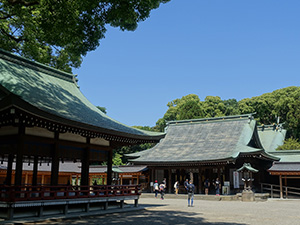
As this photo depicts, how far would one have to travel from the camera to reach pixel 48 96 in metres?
16.3

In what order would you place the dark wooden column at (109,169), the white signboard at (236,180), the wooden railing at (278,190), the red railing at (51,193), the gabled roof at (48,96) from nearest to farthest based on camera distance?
the red railing at (51,193)
the gabled roof at (48,96)
the dark wooden column at (109,169)
the white signboard at (236,180)
the wooden railing at (278,190)

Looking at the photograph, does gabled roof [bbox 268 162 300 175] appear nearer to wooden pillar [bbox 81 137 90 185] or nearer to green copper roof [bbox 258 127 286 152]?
green copper roof [bbox 258 127 286 152]

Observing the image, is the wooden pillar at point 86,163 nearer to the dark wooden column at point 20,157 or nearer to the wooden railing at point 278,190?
the dark wooden column at point 20,157

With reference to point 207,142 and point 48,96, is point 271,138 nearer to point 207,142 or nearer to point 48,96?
point 207,142

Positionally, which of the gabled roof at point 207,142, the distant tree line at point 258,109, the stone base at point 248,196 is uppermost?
the distant tree line at point 258,109

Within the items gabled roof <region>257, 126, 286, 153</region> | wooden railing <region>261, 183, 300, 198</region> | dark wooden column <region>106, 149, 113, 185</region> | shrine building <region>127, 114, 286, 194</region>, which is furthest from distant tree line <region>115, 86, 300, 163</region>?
dark wooden column <region>106, 149, 113, 185</region>

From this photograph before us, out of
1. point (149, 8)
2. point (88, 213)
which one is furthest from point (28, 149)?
point (149, 8)

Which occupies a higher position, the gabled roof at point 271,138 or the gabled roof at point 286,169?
the gabled roof at point 271,138

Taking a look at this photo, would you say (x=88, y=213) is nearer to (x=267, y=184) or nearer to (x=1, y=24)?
(x=1, y=24)

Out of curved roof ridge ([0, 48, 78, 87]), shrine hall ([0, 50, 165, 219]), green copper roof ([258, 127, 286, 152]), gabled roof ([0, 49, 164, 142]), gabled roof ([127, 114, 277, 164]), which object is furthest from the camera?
green copper roof ([258, 127, 286, 152])

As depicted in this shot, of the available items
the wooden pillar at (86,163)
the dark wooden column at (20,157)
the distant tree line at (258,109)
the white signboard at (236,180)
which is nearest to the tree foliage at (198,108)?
the distant tree line at (258,109)

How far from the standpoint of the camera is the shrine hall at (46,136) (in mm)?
12656

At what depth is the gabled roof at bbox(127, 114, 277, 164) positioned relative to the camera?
30672 millimetres

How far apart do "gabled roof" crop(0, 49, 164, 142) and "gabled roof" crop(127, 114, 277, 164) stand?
12782mm
